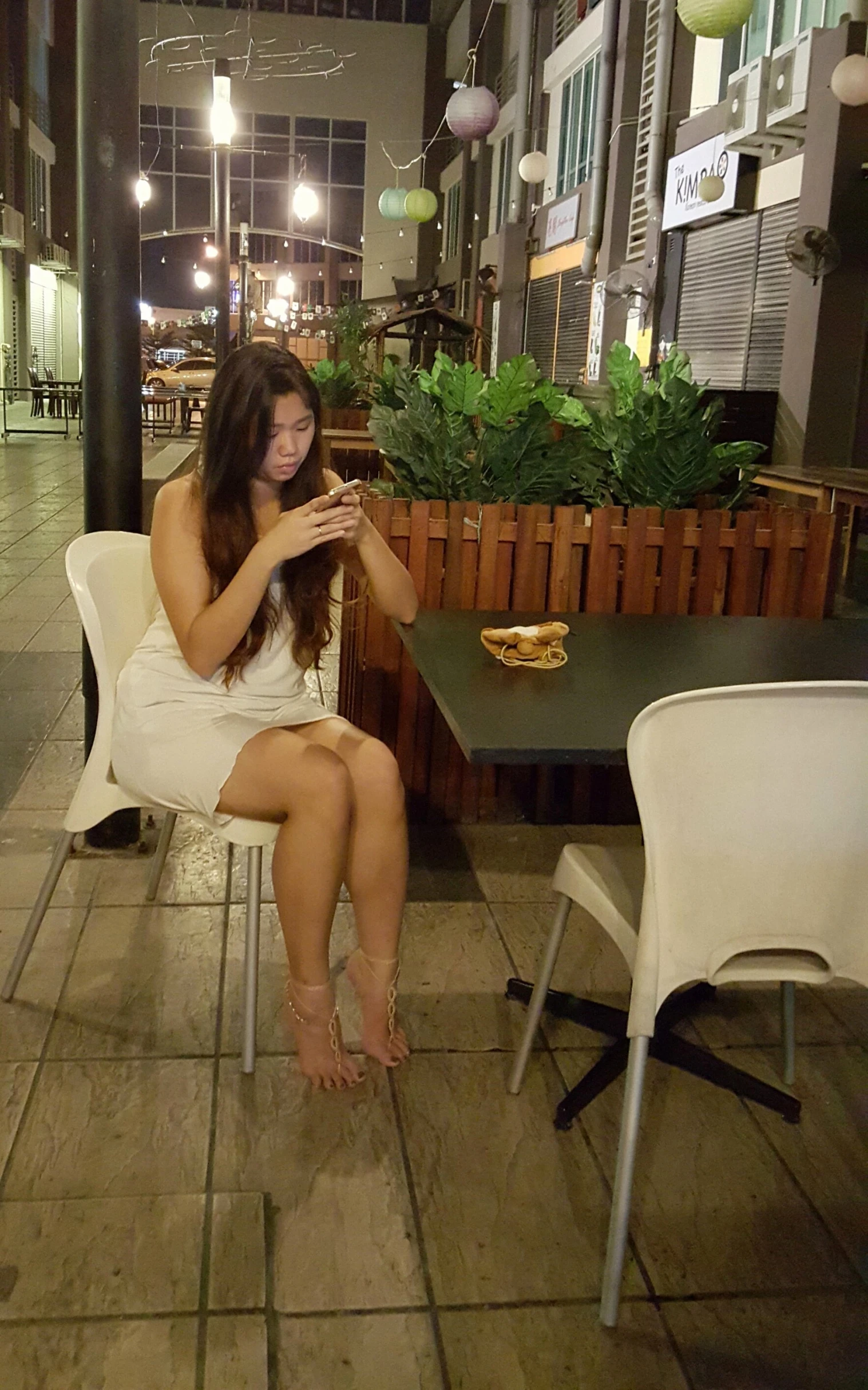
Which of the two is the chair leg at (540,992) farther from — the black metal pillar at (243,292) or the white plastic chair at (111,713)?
the black metal pillar at (243,292)

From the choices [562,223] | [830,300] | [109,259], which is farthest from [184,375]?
[109,259]

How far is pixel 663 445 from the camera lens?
4.13 metres

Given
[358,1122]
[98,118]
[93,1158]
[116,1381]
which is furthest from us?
[98,118]

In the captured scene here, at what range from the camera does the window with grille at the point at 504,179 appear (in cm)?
2331

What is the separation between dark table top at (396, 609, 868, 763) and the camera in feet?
6.57

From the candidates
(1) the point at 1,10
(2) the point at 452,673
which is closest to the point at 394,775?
(2) the point at 452,673

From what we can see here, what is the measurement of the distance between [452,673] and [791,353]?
9871mm

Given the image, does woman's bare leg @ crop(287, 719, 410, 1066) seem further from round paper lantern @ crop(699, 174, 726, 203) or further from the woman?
round paper lantern @ crop(699, 174, 726, 203)

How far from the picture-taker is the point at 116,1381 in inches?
68.9

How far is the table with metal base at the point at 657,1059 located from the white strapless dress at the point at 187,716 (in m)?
0.88

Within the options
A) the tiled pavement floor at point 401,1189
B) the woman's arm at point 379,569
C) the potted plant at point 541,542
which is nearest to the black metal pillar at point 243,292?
the potted plant at point 541,542

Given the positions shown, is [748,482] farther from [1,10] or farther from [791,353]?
[1,10]

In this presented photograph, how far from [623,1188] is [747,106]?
39.2 ft

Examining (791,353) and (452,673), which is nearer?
(452,673)
